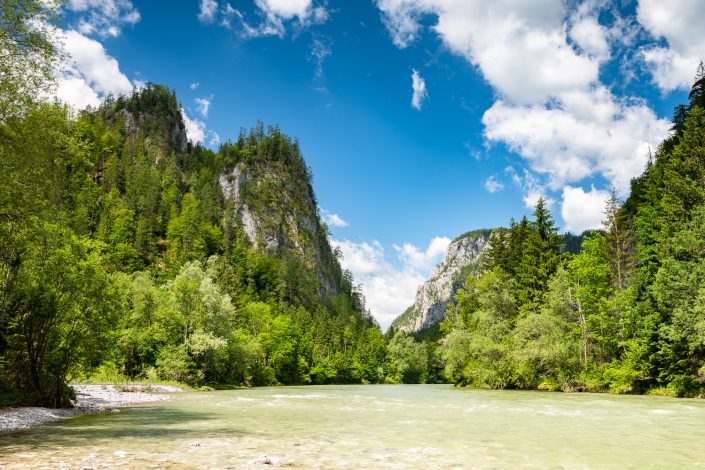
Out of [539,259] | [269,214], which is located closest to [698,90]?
[539,259]

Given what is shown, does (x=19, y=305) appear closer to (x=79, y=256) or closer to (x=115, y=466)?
(x=79, y=256)

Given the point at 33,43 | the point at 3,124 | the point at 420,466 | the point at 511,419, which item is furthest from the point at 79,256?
the point at 511,419

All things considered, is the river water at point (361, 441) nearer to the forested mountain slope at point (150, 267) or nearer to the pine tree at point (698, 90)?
the forested mountain slope at point (150, 267)

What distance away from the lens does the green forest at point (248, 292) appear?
18875 mm

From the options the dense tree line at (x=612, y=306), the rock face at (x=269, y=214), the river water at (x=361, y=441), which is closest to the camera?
the river water at (x=361, y=441)

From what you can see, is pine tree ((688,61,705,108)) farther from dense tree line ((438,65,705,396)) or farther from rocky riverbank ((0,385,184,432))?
rocky riverbank ((0,385,184,432))

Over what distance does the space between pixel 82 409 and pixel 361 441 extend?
16158 mm

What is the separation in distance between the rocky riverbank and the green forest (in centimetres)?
127

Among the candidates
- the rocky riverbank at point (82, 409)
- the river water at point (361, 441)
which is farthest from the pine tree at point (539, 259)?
the rocky riverbank at point (82, 409)

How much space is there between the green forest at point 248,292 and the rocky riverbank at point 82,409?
127 cm

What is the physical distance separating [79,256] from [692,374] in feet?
139

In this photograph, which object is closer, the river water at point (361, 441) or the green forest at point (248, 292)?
the river water at point (361, 441)

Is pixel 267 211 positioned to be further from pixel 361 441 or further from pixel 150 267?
pixel 361 441

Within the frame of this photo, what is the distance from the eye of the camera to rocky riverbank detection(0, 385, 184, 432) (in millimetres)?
16750
